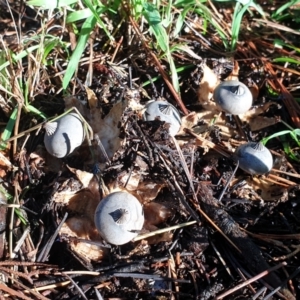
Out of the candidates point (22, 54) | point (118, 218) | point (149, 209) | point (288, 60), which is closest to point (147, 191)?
point (149, 209)

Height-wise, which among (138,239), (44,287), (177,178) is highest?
(177,178)

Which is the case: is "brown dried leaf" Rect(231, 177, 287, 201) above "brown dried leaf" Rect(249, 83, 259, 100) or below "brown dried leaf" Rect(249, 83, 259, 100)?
below

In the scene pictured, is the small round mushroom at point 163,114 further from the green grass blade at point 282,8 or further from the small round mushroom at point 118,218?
the green grass blade at point 282,8

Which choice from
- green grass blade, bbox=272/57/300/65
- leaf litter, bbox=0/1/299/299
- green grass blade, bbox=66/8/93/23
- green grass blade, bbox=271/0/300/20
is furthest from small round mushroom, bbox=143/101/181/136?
green grass blade, bbox=271/0/300/20

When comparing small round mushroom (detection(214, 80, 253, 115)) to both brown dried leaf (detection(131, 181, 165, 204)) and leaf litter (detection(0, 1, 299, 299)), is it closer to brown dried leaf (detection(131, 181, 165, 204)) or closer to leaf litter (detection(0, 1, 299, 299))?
leaf litter (detection(0, 1, 299, 299))

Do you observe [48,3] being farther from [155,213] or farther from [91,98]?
[155,213]

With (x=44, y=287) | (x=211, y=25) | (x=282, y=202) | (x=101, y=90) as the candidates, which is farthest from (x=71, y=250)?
(x=211, y=25)

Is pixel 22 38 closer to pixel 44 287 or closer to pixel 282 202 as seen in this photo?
pixel 44 287
